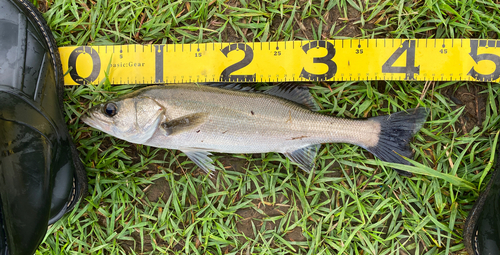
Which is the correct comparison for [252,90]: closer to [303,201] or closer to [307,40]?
[307,40]

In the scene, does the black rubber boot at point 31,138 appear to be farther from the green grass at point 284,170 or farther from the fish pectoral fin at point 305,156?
the fish pectoral fin at point 305,156

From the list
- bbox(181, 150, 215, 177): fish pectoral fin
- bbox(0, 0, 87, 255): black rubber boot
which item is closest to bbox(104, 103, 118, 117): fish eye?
bbox(0, 0, 87, 255): black rubber boot

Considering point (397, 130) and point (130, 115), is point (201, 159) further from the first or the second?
point (397, 130)

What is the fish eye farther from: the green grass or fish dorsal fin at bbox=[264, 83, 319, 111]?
fish dorsal fin at bbox=[264, 83, 319, 111]

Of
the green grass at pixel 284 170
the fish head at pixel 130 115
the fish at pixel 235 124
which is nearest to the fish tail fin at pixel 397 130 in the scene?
the fish at pixel 235 124

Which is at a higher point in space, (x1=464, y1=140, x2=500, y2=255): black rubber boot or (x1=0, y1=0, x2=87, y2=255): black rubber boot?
(x1=0, y1=0, x2=87, y2=255): black rubber boot

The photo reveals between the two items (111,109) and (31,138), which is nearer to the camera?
(31,138)

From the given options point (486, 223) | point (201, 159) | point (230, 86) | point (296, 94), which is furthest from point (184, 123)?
point (486, 223)

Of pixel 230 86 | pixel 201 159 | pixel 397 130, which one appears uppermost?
pixel 230 86
